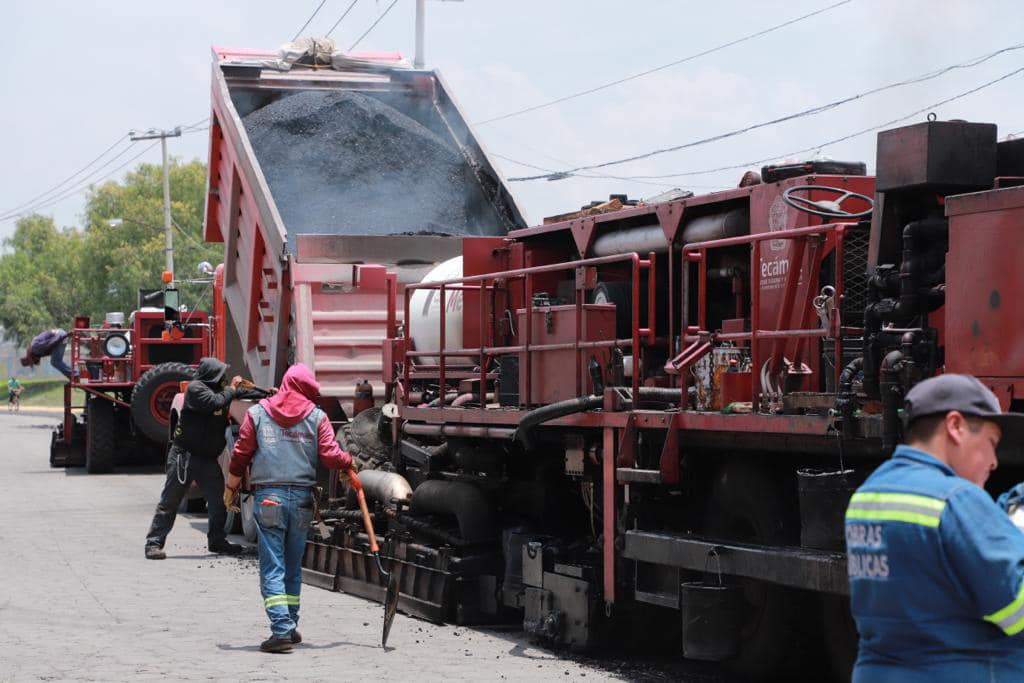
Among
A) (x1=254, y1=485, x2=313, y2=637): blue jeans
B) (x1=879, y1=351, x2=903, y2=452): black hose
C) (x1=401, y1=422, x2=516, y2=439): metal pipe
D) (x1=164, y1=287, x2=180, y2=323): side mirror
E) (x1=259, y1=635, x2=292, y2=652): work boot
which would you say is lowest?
(x1=259, y1=635, x2=292, y2=652): work boot

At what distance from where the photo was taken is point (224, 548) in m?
14.6

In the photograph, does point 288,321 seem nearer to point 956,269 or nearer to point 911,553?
point 956,269

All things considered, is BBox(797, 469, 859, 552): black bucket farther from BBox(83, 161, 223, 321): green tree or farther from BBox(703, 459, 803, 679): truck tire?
BBox(83, 161, 223, 321): green tree

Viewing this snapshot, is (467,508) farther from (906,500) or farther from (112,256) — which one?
(112,256)

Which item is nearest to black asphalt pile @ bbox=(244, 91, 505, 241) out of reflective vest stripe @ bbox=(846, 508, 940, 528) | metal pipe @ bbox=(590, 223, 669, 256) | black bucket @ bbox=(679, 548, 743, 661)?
metal pipe @ bbox=(590, 223, 669, 256)

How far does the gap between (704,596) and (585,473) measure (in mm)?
1767

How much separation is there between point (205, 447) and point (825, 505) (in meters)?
8.84

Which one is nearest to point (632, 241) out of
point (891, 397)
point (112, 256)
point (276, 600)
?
point (276, 600)

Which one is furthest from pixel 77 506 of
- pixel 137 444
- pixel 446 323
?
pixel 446 323

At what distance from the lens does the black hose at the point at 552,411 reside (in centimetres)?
930

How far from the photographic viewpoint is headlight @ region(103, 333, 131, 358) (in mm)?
26297

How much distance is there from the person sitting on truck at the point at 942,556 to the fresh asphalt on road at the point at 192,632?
16.2ft

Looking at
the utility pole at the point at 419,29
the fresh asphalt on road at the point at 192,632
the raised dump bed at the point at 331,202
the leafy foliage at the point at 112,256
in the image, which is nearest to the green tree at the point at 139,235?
the leafy foliage at the point at 112,256

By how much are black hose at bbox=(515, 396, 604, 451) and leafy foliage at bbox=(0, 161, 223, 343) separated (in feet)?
207
